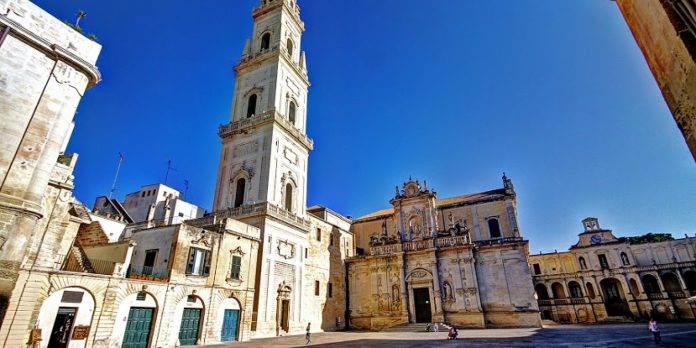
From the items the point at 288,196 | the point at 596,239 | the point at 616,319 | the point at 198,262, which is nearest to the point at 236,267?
the point at 198,262

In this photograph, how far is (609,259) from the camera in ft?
128

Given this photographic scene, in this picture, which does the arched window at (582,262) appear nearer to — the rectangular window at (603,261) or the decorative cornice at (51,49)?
the rectangular window at (603,261)

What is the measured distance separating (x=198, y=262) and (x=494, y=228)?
2646 centimetres

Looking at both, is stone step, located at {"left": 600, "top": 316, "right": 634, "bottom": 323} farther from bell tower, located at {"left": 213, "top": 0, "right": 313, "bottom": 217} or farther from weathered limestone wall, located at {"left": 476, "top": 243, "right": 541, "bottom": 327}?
bell tower, located at {"left": 213, "top": 0, "right": 313, "bottom": 217}

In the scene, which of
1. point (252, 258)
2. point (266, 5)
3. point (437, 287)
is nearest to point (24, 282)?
point (252, 258)

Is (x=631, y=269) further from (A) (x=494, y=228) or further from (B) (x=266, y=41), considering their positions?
(B) (x=266, y=41)

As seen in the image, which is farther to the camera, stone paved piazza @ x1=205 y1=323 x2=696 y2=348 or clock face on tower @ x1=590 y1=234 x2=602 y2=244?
clock face on tower @ x1=590 y1=234 x2=602 y2=244

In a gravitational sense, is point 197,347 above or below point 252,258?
below

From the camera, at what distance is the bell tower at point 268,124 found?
80.9 ft

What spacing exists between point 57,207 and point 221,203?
13.0m

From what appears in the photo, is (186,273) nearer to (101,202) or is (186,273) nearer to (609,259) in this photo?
(101,202)

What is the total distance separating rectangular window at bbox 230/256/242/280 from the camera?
18.9m

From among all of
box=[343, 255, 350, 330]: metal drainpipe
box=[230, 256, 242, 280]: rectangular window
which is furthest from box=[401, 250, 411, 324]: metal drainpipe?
box=[230, 256, 242, 280]: rectangular window

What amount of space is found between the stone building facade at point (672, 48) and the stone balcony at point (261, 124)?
22231 millimetres
